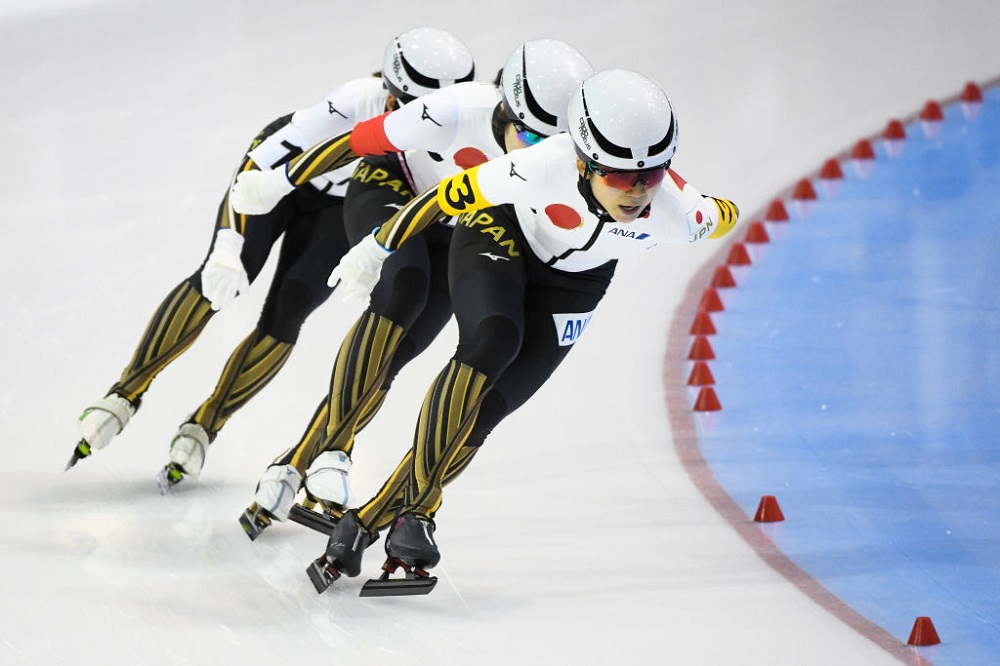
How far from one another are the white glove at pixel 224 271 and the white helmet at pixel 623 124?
4.58 feet

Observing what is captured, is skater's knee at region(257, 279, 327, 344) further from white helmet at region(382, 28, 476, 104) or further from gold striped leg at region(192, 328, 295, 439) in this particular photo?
white helmet at region(382, 28, 476, 104)

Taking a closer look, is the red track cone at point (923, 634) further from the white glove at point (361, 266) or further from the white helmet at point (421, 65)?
the white helmet at point (421, 65)

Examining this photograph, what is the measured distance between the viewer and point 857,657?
4012mm

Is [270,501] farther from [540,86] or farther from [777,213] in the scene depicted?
[777,213]

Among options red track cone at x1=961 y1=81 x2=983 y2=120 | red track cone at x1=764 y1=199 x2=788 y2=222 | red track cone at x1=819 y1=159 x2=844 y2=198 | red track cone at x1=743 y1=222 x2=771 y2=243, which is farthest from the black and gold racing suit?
red track cone at x1=961 y1=81 x2=983 y2=120

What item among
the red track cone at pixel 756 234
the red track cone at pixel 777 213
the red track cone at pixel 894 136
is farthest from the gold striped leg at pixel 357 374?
the red track cone at pixel 894 136

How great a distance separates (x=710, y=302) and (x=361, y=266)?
2.87 metres

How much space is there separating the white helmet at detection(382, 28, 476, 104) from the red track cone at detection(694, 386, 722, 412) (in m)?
1.67

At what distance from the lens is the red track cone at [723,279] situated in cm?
724

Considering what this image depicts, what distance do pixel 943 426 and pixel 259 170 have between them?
107 inches

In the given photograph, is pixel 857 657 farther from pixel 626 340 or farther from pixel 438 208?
pixel 626 340

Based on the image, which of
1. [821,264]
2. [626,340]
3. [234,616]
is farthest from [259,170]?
[821,264]

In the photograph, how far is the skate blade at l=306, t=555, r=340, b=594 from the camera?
434 cm

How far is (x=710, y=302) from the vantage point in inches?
275
